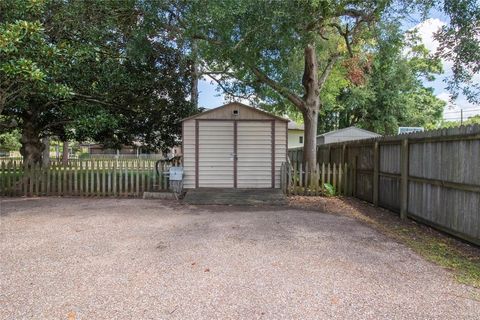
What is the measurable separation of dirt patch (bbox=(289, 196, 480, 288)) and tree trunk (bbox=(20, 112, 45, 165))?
853cm

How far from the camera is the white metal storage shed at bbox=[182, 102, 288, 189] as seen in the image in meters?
10.8

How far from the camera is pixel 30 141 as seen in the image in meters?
12.0

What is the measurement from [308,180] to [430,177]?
4.90 m

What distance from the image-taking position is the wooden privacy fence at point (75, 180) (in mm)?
10742

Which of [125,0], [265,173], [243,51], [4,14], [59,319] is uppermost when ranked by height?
[125,0]

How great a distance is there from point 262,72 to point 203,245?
24.4 ft

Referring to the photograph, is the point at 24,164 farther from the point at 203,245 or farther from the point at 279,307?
the point at 279,307

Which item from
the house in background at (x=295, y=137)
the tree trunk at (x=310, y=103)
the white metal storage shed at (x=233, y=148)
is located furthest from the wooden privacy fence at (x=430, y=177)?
the house in background at (x=295, y=137)

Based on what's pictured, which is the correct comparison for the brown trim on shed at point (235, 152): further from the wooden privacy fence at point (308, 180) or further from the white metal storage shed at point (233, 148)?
the wooden privacy fence at point (308, 180)

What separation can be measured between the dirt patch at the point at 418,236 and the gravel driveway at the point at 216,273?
27 cm

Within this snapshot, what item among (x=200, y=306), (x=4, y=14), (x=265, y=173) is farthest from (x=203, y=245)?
(x=4, y=14)

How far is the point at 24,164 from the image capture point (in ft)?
35.8

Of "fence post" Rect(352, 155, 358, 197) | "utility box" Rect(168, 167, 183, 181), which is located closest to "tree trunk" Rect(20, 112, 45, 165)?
"utility box" Rect(168, 167, 183, 181)

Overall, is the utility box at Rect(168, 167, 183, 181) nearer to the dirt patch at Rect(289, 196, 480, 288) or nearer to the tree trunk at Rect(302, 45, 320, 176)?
the dirt patch at Rect(289, 196, 480, 288)
